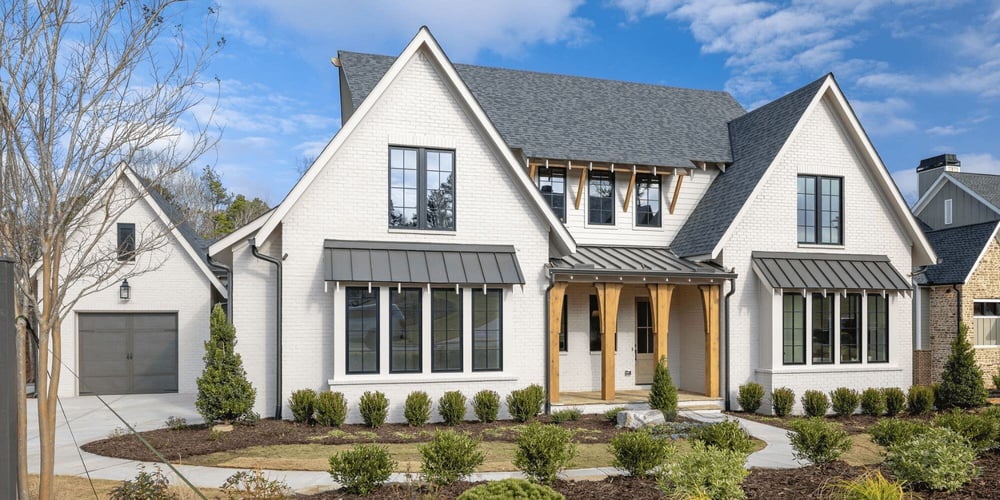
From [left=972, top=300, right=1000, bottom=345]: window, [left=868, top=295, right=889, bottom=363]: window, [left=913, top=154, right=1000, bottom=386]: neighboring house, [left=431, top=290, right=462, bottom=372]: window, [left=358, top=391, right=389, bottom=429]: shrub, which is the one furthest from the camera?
[left=972, top=300, right=1000, bottom=345]: window

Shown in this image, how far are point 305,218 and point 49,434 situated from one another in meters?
7.82

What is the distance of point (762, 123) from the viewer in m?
18.6

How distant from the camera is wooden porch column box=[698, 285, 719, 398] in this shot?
16.4m

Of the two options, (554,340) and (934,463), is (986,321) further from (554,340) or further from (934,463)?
(934,463)

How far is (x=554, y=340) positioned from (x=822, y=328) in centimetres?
678

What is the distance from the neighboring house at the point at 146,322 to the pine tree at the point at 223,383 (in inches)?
266

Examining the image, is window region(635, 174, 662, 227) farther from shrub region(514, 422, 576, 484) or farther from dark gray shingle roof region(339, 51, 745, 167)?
shrub region(514, 422, 576, 484)

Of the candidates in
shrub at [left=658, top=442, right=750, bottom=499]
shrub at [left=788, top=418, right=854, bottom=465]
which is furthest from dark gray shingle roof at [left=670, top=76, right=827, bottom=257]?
shrub at [left=658, top=442, right=750, bottom=499]

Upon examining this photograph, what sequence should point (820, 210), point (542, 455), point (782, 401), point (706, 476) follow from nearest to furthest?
point (706, 476) → point (542, 455) → point (782, 401) → point (820, 210)

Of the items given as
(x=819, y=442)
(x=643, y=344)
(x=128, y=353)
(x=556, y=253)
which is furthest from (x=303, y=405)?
(x=643, y=344)

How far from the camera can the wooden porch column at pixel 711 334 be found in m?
16.4

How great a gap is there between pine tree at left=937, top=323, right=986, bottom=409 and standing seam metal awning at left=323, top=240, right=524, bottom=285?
11.0 metres

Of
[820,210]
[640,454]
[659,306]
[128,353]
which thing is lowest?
[128,353]

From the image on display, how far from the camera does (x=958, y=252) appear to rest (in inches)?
871
